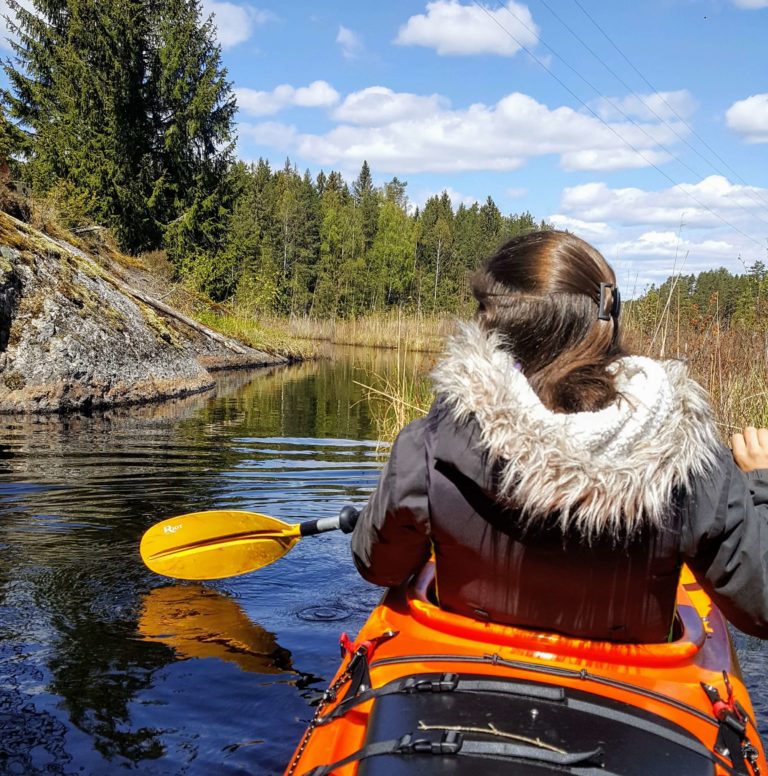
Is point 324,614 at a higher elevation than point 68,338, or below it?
below

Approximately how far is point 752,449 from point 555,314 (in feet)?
2.40

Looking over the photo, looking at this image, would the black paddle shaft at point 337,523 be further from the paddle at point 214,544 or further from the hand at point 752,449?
the hand at point 752,449

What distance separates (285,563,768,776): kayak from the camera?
4.45 ft

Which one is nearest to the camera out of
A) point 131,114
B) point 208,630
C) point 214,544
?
point 208,630

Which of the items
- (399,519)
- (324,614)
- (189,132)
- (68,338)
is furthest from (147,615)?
(189,132)

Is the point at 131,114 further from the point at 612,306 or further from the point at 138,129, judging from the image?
the point at 612,306

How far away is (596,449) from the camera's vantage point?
1.50m

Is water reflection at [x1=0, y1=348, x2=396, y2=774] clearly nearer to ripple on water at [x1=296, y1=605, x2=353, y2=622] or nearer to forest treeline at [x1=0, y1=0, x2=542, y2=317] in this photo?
ripple on water at [x1=296, y1=605, x2=353, y2=622]

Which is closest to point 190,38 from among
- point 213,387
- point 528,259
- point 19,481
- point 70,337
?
point 213,387

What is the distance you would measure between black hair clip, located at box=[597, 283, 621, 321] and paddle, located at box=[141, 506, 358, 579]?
2.38 meters

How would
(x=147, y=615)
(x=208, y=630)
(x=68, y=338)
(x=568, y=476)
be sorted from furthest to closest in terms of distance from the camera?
(x=68, y=338) → (x=147, y=615) → (x=208, y=630) → (x=568, y=476)

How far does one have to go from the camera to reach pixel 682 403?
1.55m

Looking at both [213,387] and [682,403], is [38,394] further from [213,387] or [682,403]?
[682,403]

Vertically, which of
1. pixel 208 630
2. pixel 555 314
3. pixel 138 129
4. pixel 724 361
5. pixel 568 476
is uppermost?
pixel 138 129
